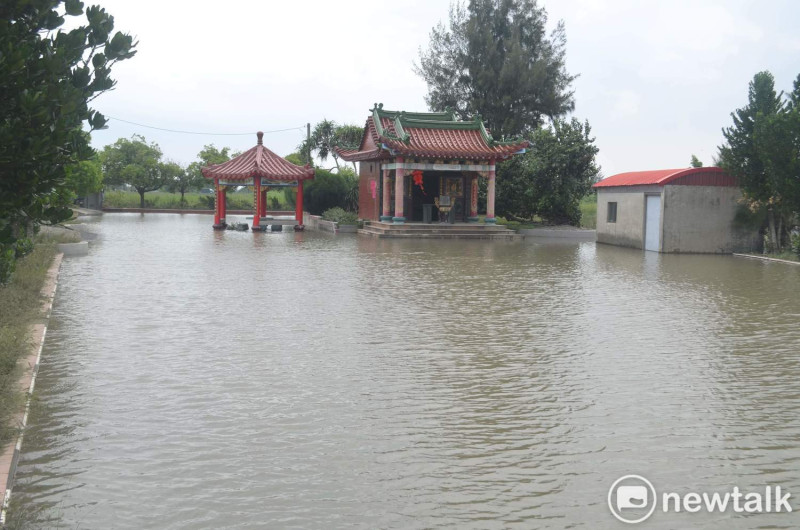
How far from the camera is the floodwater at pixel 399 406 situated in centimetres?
489

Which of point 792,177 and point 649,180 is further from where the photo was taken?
point 649,180

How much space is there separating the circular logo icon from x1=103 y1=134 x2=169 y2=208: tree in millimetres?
52628

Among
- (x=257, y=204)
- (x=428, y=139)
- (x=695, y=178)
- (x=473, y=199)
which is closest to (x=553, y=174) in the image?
(x=473, y=199)

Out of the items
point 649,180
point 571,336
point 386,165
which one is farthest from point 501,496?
point 386,165

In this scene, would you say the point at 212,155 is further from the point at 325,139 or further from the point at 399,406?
the point at 399,406

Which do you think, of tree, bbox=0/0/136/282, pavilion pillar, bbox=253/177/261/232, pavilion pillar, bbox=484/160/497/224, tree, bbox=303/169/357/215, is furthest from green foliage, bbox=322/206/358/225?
tree, bbox=0/0/136/282

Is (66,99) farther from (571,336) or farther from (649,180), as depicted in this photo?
(649,180)

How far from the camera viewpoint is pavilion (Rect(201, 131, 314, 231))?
31828 millimetres

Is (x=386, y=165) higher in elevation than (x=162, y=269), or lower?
higher

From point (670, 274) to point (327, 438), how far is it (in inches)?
537

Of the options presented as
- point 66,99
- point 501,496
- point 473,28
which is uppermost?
point 473,28

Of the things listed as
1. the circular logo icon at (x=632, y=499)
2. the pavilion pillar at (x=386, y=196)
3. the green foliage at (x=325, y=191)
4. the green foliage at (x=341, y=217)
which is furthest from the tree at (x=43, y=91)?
the green foliage at (x=325, y=191)

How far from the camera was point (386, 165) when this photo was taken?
31125 millimetres

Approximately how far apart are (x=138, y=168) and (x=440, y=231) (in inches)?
1241
